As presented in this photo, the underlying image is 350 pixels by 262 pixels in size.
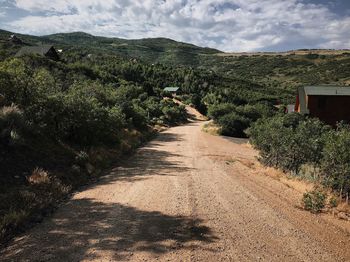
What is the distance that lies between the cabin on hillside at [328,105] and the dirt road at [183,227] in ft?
81.5

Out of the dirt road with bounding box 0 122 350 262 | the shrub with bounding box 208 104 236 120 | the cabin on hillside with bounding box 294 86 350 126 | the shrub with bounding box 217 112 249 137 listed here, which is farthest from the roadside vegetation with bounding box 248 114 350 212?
the shrub with bounding box 208 104 236 120

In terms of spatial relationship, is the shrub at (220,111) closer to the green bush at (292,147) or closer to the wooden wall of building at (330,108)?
the wooden wall of building at (330,108)

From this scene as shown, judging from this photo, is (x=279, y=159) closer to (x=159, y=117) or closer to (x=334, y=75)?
(x=159, y=117)

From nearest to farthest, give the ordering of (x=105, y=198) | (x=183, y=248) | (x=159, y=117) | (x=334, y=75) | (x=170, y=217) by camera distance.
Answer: (x=183, y=248), (x=170, y=217), (x=105, y=198), (x=159, y=117), (x=334, y=75)

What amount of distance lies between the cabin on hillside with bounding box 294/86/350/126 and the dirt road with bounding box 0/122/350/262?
2484 cm

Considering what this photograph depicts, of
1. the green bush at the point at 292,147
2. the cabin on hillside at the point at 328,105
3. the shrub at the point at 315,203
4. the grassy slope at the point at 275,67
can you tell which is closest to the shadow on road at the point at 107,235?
the shrub at the point at 315,203

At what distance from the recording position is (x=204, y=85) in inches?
3671

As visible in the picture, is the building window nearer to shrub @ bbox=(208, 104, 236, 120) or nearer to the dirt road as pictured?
shrub @ bbox=(208, 104, 236, 120)

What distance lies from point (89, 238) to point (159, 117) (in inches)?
1712

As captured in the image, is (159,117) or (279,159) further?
(159,117)

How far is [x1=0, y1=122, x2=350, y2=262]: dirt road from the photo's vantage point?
630 cm

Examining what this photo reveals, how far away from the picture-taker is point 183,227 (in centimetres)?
746

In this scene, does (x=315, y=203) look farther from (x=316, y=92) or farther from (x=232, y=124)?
(x=316, y=92)

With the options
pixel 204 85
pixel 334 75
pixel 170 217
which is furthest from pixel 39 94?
pixel 334 75
